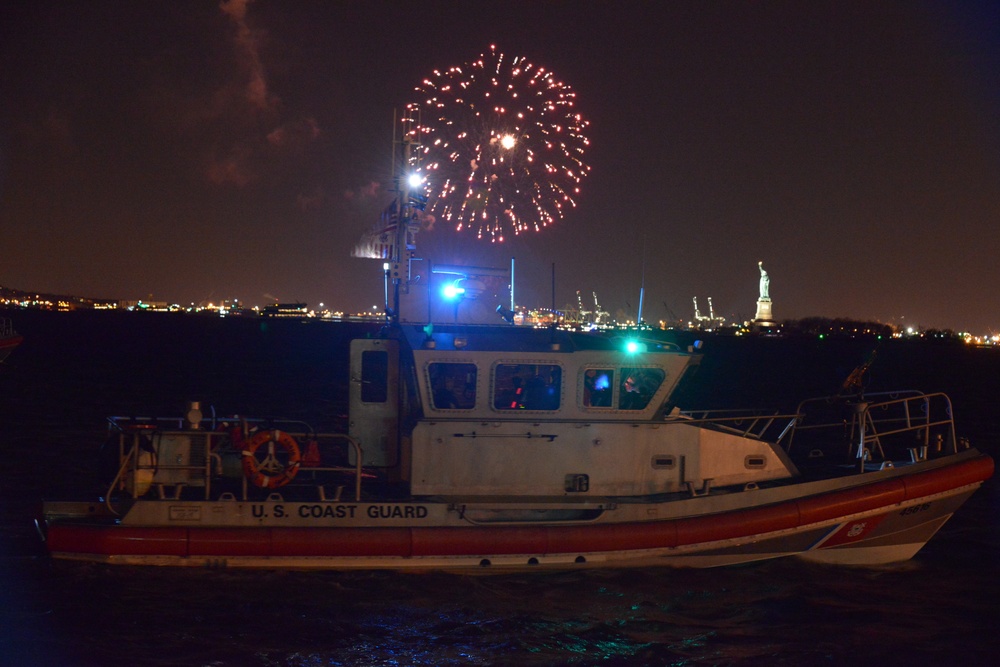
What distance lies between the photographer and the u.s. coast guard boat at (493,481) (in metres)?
9.70

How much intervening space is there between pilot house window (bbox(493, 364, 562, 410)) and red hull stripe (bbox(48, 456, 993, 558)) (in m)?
1.35

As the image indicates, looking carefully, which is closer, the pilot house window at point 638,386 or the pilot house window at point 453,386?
the pilot house window at point 453,386

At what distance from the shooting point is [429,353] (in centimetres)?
995

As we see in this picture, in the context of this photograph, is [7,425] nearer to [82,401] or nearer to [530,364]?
[82,401]

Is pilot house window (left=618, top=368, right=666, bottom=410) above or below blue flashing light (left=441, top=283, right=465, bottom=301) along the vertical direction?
below

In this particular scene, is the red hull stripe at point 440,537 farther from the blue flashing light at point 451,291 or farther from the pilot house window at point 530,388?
the blue flashing light at point 451,291

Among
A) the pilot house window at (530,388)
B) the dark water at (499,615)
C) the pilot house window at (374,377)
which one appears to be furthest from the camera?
the pilot house window at (374,377)

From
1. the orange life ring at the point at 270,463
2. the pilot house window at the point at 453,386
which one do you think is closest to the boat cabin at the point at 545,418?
the pilot house window at the point at 453,386

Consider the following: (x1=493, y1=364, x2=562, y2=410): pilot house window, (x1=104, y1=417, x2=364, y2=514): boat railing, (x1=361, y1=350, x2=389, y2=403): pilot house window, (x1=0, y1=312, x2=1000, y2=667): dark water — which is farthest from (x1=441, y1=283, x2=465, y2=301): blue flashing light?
(x1=0, y1=312, x2=1000, y2=667): dark water

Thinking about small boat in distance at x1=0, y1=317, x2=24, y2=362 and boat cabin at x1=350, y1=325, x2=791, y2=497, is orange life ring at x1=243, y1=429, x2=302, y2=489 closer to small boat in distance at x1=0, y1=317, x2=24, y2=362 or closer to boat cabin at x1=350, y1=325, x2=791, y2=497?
boat cabin at x1=350, y1=325, x2=791, y2=497

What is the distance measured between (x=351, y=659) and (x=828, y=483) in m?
5.91

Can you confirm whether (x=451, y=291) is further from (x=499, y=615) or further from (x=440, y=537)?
(x=499, y=615)

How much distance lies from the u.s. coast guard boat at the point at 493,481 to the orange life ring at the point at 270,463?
2 cm

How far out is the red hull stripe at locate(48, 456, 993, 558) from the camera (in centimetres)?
952
